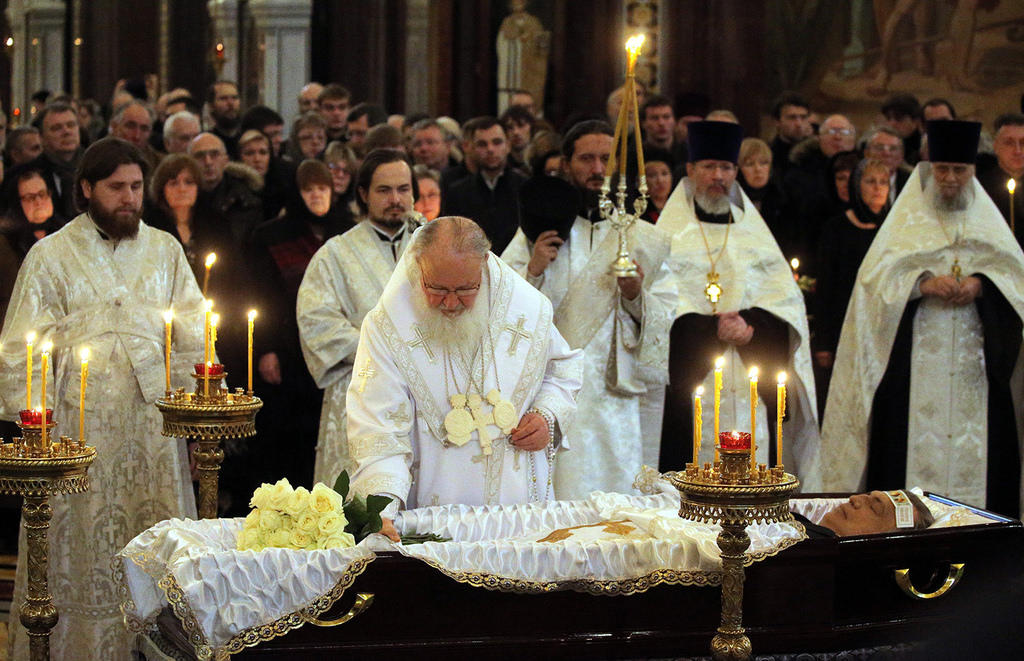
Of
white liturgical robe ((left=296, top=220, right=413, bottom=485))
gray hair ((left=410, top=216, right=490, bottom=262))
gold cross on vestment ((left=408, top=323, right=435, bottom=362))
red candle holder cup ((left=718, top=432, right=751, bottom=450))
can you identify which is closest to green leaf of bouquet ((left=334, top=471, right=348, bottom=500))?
gold cross on vestment ((left=408, top=323, right=435, bottom=362))

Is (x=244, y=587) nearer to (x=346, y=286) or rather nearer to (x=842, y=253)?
(x=346, y=286)

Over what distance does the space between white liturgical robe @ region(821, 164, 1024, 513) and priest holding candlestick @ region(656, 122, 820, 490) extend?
353mm

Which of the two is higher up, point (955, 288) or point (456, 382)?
point (955, 288)

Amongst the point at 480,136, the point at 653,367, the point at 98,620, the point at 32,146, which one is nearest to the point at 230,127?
the point at 32,146

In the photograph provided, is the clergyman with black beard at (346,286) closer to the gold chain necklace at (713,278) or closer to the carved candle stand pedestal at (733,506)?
the gold chain necklace at (713,278)

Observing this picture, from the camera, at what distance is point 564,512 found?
15.6ft

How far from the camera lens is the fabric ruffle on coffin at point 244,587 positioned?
12.5 ft

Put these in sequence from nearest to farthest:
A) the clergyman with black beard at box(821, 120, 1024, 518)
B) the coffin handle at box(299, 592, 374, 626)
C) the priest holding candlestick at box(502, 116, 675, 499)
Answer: the coffin handle at box(299, 592, 374, 626)
the priest holding candlestick at box(502, 116, 675, 499)
the clergyman with black beard at box(821, 120, 1024, 518)

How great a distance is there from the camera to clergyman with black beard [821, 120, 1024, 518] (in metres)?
6.92

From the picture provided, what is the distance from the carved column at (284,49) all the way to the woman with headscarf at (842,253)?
326 inches

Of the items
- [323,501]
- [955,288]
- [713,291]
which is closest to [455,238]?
[323,501]

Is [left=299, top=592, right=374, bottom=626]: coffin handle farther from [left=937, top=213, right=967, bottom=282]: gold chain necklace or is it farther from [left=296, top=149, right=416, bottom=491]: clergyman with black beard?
[left=937, top=213, right=967, bottom=282]: gold chain necklace

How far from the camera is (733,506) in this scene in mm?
3695

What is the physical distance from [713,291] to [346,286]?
5.22ft
